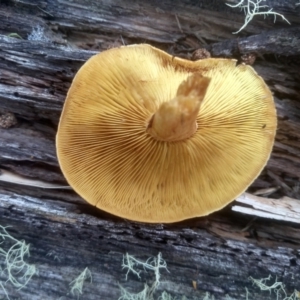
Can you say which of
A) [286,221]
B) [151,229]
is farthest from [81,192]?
[286,221]

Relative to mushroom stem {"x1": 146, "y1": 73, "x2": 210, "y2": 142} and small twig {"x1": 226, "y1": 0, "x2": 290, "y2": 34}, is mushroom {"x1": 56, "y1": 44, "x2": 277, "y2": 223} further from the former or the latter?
small twig {"x1": 226, "y1": 0, "x2": 290, "y2": 34}

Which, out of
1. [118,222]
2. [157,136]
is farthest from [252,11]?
[118,222]

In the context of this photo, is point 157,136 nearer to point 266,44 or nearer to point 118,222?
point 118,222

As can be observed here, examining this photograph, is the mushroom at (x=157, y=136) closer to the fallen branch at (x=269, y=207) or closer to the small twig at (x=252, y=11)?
the fallen branch at (x=269, y=207)

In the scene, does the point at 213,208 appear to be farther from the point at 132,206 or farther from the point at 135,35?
the point at 135,35

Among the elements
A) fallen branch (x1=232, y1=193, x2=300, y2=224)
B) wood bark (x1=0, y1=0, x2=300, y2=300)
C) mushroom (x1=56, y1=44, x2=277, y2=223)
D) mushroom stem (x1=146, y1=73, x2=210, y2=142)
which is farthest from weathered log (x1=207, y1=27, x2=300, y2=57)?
fallen branch (x1=232, y1=193, x2=300, y2=224)
